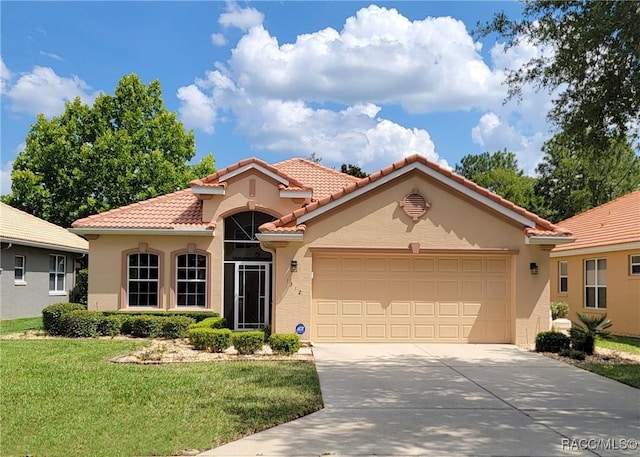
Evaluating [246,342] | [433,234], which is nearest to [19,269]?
[246,342]

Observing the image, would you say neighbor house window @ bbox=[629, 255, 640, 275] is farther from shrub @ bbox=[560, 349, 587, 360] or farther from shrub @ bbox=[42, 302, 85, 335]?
shrub @ bbox=[42, 302, 85, 335]

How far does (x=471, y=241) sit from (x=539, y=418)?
24.6 feet

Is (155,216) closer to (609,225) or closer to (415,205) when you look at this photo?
(415,205)

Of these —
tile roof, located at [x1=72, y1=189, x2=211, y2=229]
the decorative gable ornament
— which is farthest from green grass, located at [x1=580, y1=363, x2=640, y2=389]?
tile roof, located at [x1=72, y1=189, x2=211, y2=229]

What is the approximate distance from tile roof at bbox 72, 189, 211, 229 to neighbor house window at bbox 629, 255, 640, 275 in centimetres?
1347

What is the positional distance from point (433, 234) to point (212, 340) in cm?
625

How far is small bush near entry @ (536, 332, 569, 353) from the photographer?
43.7ft

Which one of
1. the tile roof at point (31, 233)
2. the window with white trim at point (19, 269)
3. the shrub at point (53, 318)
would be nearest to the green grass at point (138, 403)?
the shrub at point (53, 318)

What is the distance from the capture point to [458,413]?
7.66 metres

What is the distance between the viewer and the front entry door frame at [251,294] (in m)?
17.8

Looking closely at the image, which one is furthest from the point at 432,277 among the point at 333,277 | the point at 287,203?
the point at 287,203

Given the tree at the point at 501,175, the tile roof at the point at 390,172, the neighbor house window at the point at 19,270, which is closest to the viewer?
the tile roof at the point at 390,172

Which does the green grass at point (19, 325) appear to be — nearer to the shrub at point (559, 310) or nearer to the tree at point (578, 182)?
the shrub at point (559, 310)

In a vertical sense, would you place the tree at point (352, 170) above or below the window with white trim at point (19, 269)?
above
